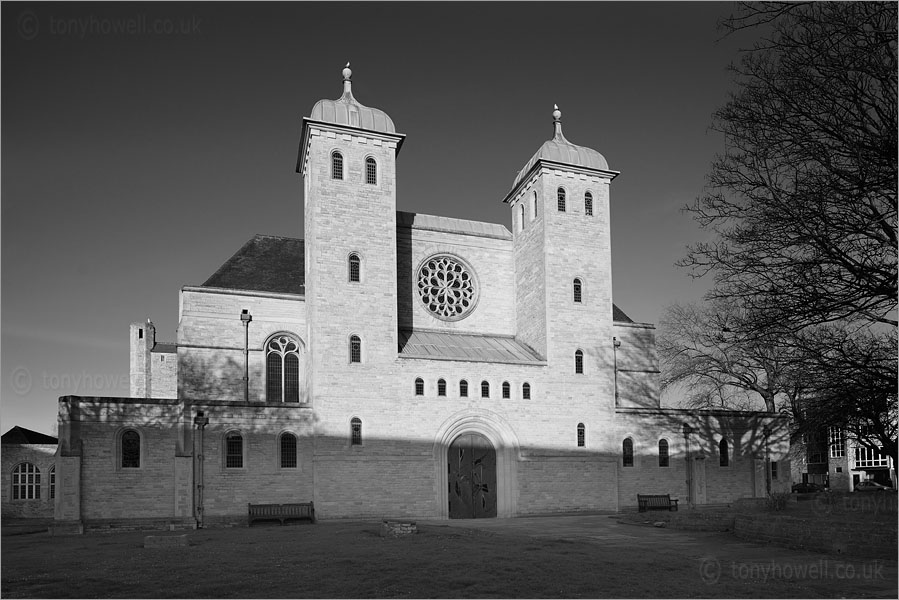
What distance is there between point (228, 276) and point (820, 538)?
26.5 m

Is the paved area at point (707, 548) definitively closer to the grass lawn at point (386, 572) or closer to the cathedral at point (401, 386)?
the grass lawn at point (386, 572)

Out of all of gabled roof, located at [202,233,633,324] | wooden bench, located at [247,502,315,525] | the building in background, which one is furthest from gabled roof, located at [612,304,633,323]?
the building in background

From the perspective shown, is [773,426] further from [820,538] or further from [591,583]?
[591,583]

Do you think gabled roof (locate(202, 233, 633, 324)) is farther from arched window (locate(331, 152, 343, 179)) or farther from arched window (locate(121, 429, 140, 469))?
arched window (locate(121, 429, 140, 469))

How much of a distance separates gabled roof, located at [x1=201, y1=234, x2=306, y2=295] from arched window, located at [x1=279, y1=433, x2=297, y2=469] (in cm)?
696

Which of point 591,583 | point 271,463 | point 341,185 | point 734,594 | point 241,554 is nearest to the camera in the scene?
point 734,594

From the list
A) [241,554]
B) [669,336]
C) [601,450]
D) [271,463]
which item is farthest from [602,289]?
[241,554]

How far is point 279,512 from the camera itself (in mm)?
29125

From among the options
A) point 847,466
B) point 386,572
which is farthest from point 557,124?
point 847,466

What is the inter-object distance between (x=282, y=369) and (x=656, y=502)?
1645 cm

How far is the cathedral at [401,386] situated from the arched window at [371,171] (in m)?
0.09

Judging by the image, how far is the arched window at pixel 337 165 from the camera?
110 feet

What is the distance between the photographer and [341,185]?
33188 millimetres

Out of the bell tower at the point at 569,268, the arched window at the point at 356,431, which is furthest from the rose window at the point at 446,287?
the arched window at the point at 356,431
